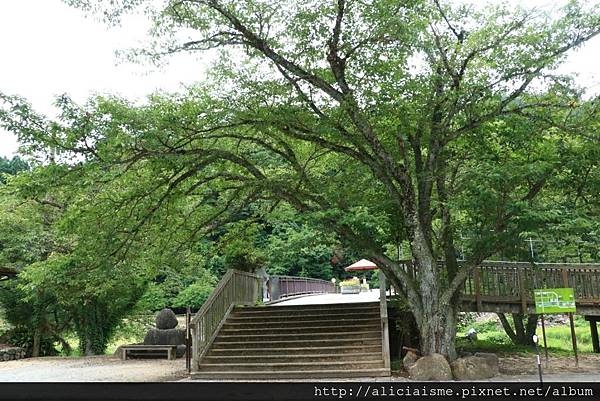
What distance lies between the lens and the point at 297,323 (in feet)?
42.7

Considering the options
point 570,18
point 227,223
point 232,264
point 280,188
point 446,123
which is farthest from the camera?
point 232,264

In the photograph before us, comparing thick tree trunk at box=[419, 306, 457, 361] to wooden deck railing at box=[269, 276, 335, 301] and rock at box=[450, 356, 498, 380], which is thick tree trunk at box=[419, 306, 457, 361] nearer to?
rock at box=[450, 356, 498, 380]

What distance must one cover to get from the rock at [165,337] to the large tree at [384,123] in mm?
5030

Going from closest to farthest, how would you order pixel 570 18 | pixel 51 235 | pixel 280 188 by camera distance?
1. pixel 570 18
2. pixel 280 188
3. pixel 51 235

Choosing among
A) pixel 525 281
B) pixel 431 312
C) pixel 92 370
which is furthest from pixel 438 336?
pixel 92 370

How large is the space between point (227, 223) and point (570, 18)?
30.6 feet

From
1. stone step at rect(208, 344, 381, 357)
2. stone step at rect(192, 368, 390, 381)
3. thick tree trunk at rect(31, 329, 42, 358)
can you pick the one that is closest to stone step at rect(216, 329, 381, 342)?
stone step at rect(208, 344, 381, 357)

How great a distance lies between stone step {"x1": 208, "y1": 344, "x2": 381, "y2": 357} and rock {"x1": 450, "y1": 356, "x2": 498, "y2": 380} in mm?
1892

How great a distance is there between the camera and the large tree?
30.9ft

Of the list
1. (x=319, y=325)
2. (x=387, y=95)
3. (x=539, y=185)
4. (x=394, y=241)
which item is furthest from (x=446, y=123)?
(x=319, y=325)

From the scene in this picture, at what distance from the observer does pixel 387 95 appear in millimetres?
9867

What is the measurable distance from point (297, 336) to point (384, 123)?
554 centimetres

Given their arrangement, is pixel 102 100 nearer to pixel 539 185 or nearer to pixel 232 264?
pixel 232 264

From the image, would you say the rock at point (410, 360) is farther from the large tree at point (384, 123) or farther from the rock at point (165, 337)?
the rock at point (165, 337)
